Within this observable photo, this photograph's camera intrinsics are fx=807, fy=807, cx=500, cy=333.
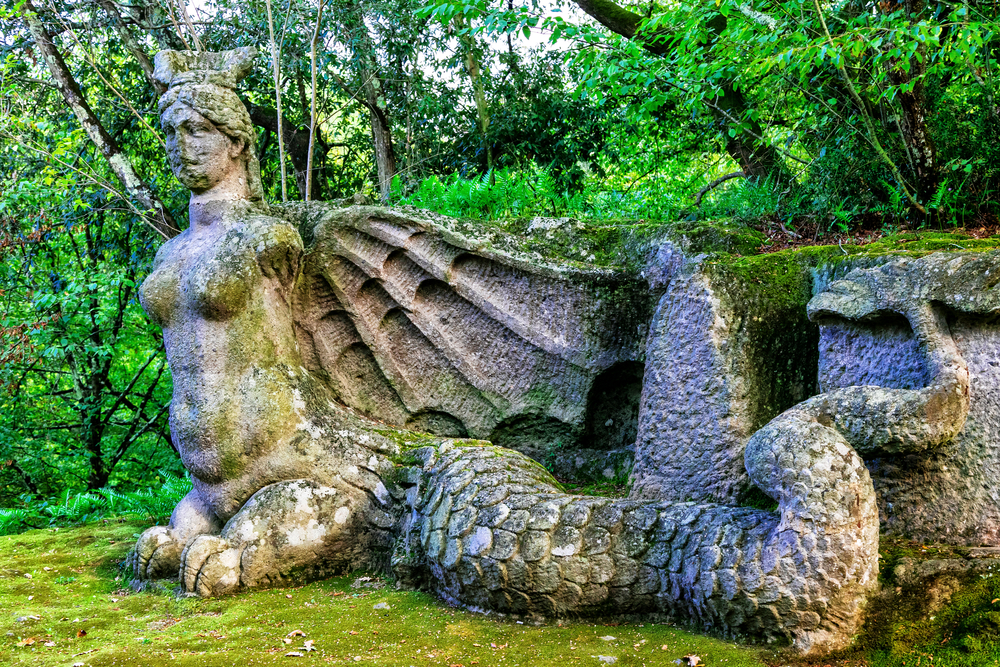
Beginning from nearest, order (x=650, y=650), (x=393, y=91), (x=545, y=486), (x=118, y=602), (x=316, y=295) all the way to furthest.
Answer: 1. (x=650, y=650)
2. (x=545, y=486)
3. (x=118, y=602)
4. (x=316, y=295)
5. (x=393, y=91)

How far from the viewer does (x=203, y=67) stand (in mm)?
4418

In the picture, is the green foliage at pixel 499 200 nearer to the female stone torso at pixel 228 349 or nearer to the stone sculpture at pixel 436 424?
the stone sculpture at pixel 436 424

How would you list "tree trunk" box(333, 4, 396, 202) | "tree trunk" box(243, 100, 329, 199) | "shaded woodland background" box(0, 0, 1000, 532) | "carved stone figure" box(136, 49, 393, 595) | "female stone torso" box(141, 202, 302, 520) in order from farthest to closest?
"tree trunk" box(243, 100, 329, 199) → "tree trunk" box(333, 4, 396, 202) → "shaded woodland background" box(0, 0, 1000, 532) → "female stone torso" box(141, 202, 302, 520) → "carved stone figure" box(136, 49, 393, 595)

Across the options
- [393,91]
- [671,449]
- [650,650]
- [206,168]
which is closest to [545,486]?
[671,449]

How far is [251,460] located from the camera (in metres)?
3.99

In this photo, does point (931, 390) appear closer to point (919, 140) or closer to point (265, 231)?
point (919, 140)

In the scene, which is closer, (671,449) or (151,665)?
(151,665)

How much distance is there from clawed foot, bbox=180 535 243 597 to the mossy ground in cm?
7

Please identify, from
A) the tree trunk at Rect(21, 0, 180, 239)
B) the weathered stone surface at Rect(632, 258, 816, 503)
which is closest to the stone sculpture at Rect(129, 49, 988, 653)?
the weathered stone surface at Rect(632, 258, 816, 503)

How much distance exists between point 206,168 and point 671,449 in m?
2.78

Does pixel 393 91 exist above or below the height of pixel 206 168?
above

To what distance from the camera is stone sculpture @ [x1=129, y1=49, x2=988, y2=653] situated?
277cm

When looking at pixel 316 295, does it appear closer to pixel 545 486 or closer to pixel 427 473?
pixel 427 473

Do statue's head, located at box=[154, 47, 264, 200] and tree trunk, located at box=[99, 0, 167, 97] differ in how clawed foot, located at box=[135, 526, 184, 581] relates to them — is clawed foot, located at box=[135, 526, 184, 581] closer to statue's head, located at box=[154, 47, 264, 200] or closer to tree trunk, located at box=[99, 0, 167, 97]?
statue's head, located at box=[154, 47, 264, 200]
